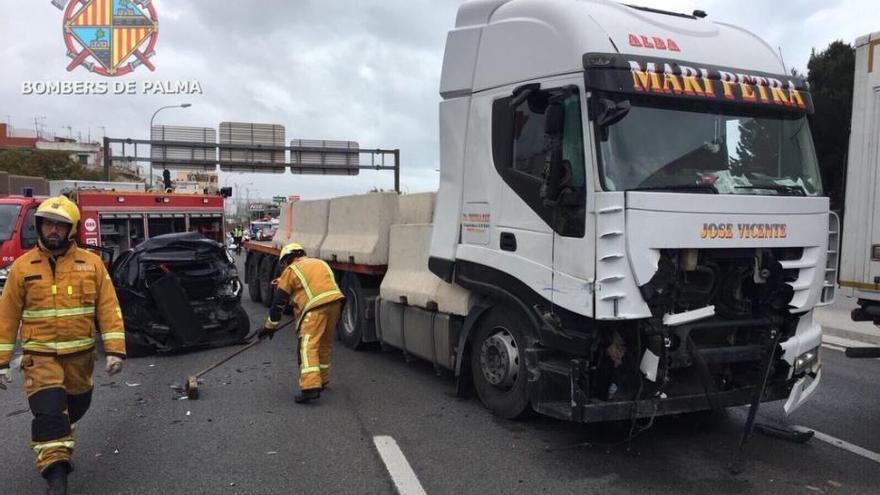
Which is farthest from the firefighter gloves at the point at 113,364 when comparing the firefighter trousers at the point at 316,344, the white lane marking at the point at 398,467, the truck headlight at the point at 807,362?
the truck headlight at the point at 807,362

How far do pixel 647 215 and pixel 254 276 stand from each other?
36.4ft

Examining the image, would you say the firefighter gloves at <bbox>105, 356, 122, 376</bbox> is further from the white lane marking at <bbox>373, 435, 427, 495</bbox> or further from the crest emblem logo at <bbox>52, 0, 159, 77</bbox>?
the crest emblem logo at <bbox>52, 0, 159, 77</bbox>

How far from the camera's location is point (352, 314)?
8672 mm

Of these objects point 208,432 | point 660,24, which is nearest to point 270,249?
point 208,432

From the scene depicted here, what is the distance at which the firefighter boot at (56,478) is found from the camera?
3674mm

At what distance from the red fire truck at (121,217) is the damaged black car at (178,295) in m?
4.45

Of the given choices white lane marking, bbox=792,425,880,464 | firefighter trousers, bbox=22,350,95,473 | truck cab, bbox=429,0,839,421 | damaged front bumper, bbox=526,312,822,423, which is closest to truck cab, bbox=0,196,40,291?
firefighter trousers, bbox=22,350,95,473

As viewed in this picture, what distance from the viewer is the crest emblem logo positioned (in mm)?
23516

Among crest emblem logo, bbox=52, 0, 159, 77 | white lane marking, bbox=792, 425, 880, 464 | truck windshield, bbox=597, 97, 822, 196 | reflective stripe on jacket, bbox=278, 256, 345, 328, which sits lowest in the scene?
white lane marking, bbox=792, 425, 880, 464

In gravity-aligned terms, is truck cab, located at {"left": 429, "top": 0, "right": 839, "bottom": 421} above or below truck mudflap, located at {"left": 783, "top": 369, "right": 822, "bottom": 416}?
above

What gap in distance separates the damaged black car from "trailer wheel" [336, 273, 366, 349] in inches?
55.0

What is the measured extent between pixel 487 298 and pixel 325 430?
1723 millimetres

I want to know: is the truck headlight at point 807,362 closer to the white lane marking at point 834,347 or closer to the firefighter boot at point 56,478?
the white lane marking at point 834,347

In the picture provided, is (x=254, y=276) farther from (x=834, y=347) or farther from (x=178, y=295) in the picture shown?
(x=834, y=347)
